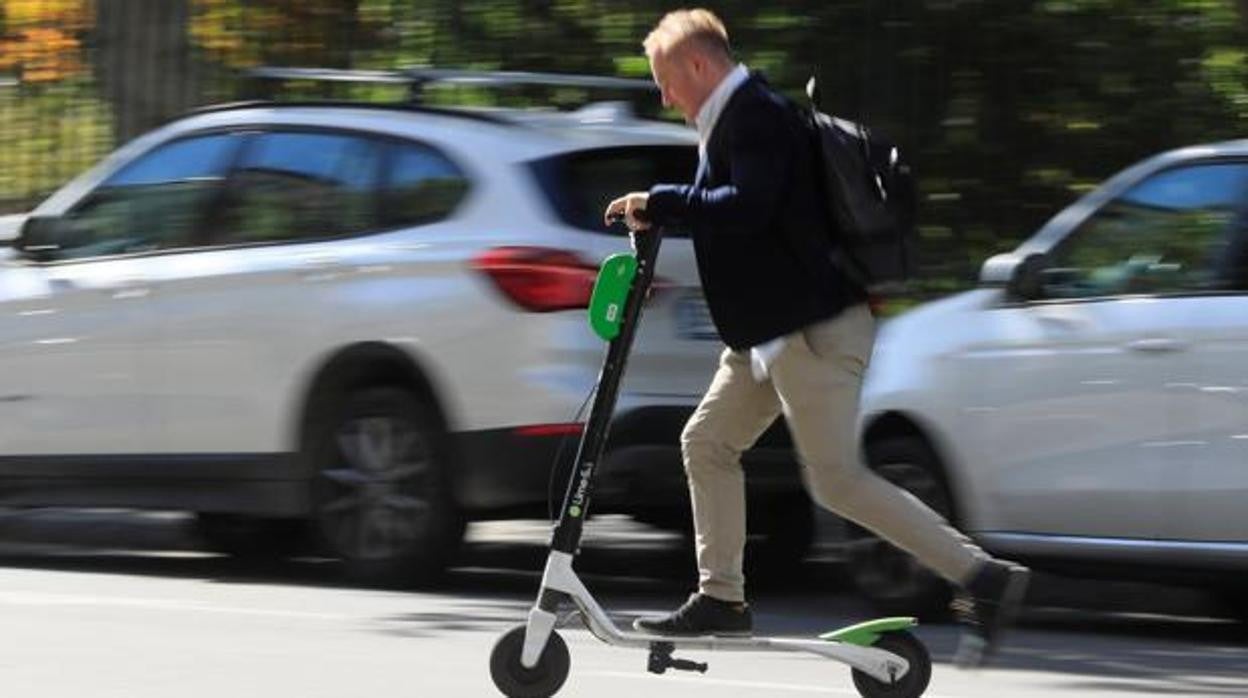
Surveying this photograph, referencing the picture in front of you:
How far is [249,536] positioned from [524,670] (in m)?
4.88

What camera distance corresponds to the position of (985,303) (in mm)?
9320

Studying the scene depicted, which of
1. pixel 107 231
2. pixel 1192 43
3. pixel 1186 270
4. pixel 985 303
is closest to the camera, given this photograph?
pixel 1186 270

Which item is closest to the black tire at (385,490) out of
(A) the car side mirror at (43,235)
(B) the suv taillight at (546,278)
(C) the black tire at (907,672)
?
(B) the suv taillight at (546,278)

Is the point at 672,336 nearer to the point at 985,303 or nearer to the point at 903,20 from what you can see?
the point at 985,303

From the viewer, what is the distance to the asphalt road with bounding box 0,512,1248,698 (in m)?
7.61

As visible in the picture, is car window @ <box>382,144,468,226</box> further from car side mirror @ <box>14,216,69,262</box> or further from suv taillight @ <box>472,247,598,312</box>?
car side mirror @ <box>14,216,69,262</box>

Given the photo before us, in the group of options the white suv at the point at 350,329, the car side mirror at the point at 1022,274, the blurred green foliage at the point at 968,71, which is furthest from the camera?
the blurred green foliage at the point at 968,71

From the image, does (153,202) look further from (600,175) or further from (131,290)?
(600,175)

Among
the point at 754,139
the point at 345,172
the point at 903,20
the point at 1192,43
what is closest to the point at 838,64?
the point at 903,20

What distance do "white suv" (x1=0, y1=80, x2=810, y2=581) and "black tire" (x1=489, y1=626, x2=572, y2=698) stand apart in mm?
2607

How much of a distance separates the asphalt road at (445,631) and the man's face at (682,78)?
164 centimetres

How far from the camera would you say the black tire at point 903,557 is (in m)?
9.20

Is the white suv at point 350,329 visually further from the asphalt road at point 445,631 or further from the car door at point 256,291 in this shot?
the asphalt road at point 445,631

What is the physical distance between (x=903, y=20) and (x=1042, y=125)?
876mm
